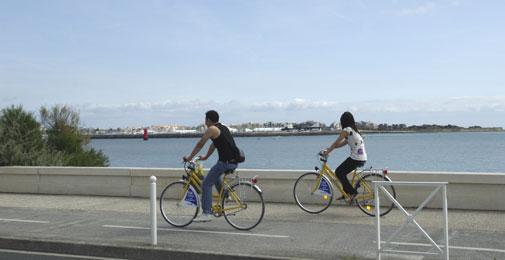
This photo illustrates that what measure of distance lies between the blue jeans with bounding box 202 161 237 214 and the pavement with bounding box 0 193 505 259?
375mm

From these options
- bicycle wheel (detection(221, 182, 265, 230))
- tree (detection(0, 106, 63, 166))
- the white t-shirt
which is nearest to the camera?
bicycle wheel (detection(221, 182, 265, 230))

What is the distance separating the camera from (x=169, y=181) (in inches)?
535

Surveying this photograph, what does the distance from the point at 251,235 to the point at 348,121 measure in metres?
2.91

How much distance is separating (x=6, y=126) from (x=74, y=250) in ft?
34.5

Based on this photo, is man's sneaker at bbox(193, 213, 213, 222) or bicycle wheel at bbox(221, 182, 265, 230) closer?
bicycle wheel at bbox(221, 182, 265, 230)

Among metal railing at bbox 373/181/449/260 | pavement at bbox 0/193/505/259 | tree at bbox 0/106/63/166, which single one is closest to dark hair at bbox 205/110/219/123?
pavement at bbox 0/193/505/259

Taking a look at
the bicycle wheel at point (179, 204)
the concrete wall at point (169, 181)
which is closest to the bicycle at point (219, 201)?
the bicycle wheel at point (179, 204)

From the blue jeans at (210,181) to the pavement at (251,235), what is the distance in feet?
1.23

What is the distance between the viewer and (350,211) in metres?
11.3

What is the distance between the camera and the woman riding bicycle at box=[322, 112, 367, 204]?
429 inches

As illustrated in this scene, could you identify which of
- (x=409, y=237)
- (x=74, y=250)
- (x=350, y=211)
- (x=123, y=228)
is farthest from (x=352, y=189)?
(x=74, y=250)

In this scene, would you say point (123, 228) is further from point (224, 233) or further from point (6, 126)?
point (6, 126)

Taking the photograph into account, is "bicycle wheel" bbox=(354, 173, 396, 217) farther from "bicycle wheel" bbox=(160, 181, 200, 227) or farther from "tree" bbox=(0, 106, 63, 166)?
"tree" bbox=(0, 106, 63, 166)

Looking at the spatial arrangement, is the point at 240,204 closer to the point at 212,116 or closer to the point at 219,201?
the point at 219,201
